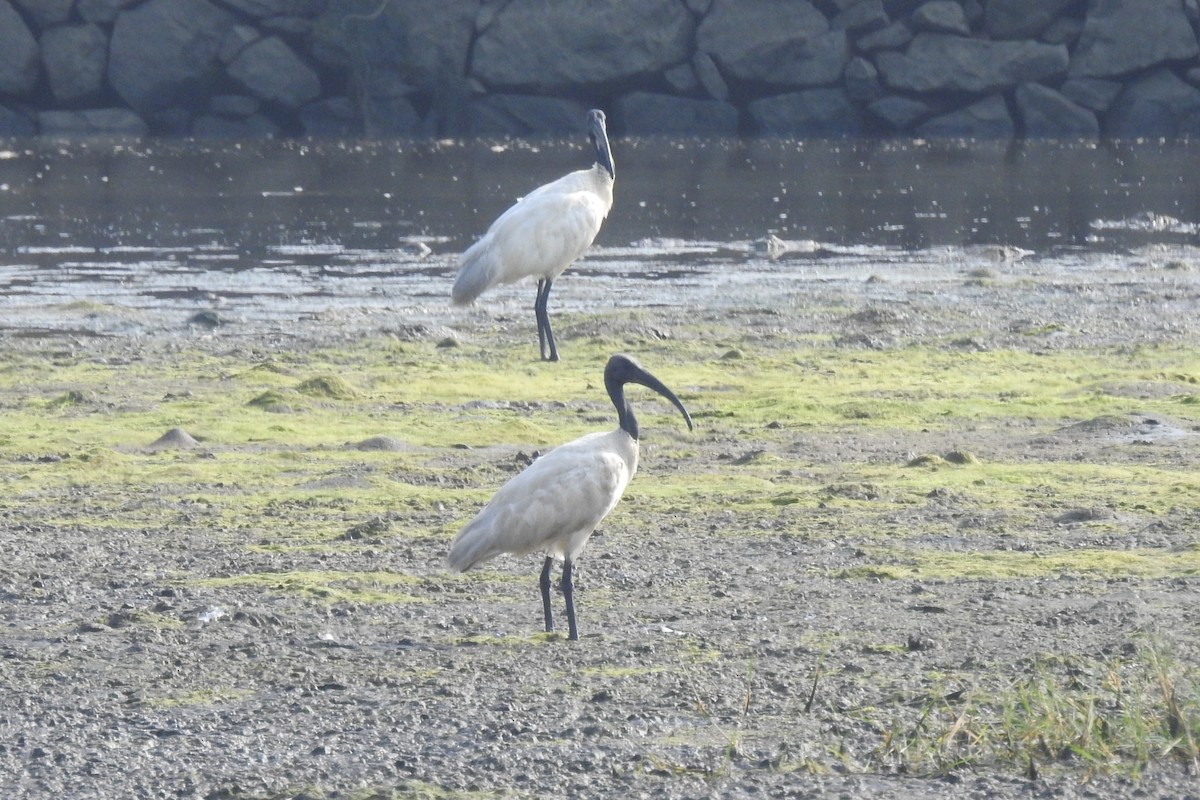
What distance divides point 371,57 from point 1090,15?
545 inches

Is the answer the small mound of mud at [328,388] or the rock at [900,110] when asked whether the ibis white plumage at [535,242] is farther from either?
the rock at [900,110]

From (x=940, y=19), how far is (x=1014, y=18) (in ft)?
5.66

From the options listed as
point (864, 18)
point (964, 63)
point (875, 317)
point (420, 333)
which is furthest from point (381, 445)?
point (864, 18)

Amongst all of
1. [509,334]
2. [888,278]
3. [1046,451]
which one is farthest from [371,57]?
[1046,451]

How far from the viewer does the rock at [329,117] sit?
40.9 m

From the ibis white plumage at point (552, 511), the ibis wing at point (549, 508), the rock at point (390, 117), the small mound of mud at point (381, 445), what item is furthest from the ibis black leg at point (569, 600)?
the rock at point (390, 117)

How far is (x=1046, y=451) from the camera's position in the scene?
379 inches

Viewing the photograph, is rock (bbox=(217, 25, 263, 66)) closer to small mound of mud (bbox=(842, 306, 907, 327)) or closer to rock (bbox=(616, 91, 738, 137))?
rock (bbox=(616, 91, 738, 137))

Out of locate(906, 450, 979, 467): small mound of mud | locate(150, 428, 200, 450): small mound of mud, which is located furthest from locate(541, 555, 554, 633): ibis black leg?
locate(150, 428, 200, 450): small mound of mud

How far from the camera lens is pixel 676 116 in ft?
131

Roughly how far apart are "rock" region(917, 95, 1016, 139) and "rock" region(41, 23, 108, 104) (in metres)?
16.0

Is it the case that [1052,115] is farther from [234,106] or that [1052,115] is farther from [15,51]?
[15,51]

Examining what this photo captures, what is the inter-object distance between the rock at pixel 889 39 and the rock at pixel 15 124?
1631cm

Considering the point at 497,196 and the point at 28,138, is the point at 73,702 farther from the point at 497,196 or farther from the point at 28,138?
the point at 28,138
